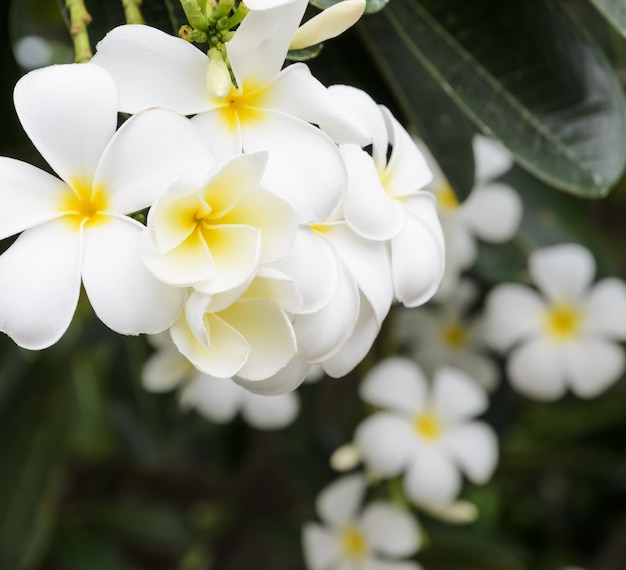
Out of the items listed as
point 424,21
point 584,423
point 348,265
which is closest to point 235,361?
point 348,265

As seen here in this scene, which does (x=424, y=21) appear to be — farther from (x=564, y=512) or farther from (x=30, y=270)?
(x=564, y=512)

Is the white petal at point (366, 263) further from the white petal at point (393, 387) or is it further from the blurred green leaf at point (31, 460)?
the blurred green leaf at point (31, 460)

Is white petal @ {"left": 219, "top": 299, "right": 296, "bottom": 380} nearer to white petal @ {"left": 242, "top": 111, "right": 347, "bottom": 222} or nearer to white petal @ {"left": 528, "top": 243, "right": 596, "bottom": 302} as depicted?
white petal @ {"left": 242, "top": 111, "right": 347, "bottom": 222}

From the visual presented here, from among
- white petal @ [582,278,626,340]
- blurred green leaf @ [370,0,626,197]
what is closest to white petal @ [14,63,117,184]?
blurred green leaf @ [370,0,626,197]

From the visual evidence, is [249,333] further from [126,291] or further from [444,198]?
[444,198]

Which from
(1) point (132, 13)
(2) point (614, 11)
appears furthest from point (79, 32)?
(2) point (614, 11)

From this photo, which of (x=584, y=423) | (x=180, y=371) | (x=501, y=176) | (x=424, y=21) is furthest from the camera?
(x=584, y=423)
